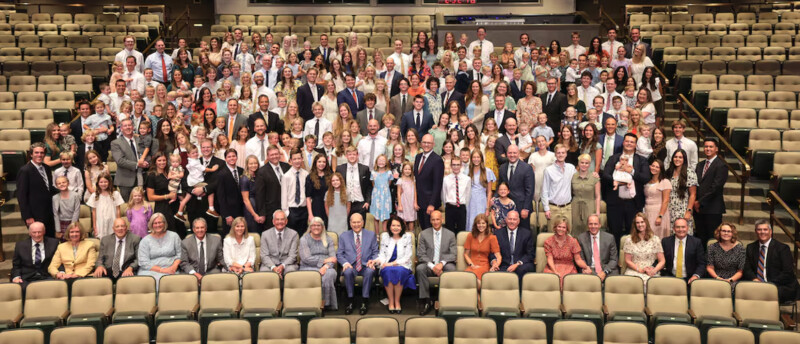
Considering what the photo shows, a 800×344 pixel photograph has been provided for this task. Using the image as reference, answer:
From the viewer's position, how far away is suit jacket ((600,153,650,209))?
855 cm

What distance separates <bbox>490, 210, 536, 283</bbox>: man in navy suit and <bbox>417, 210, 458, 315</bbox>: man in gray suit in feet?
1.60

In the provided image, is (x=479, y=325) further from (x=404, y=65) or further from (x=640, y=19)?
(x=640, y=19)

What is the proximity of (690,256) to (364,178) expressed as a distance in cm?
340

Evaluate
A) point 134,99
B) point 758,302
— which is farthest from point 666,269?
point 134,99

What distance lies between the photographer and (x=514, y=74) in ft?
34.4

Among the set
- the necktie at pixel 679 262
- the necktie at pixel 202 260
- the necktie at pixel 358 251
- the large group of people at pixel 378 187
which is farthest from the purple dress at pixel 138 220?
the necktie at pixel 679 262

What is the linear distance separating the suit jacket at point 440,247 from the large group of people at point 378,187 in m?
0.02

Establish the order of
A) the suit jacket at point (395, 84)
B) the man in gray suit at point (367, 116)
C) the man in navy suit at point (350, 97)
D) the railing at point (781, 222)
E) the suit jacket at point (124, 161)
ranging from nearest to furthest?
the railing at point (781, 222) → the suit jacket at point (124, 161) → the man in gray suit at point (367, 116) → the man in navy suit at point (350, 97) → the suit jacket at point (395, 84)

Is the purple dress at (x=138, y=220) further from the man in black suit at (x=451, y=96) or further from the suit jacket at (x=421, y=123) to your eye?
the man in black suit at (x=451, y=96)

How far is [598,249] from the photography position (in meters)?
8.12

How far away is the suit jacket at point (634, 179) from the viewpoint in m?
8.55

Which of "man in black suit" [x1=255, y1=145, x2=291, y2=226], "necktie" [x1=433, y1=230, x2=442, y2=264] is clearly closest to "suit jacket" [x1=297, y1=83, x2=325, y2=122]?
"man in black suit" [x1=255, y1=145, x2=291, y2=226]

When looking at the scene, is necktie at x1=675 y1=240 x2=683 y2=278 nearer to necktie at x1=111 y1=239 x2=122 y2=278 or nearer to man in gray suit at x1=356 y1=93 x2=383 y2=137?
man in gray suit at x1=356 y1=93 x2=383 y2=137

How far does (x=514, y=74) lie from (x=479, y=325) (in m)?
4.58
